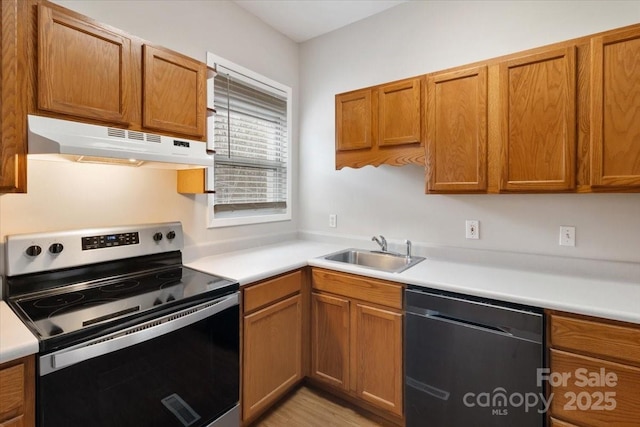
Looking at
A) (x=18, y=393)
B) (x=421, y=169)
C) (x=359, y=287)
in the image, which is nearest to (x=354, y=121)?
(x=421, y=169)

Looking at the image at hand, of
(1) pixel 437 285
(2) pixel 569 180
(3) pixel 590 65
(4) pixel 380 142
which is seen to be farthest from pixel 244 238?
(3) pixel 590 65

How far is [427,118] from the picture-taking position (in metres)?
1.91

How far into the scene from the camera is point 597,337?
1.25 m

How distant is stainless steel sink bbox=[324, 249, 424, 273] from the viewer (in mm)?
2279

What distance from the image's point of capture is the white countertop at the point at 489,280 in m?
1.31

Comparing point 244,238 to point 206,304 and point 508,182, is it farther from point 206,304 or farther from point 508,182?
point 508,182

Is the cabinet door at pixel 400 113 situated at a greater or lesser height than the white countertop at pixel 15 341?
greater

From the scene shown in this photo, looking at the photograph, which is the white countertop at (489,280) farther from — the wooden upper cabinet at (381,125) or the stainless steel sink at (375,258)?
the wooden upper cabinet at (381,125)

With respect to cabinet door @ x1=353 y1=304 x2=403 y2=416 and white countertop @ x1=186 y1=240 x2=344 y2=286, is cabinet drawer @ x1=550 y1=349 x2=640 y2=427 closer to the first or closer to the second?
cabinet door @ x1=353 y1=304 x2=403 y2=416

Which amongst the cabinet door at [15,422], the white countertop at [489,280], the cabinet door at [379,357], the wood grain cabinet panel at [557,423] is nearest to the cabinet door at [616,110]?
the white countertop at [489,280]

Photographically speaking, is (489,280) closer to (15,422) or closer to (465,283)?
(465,283)

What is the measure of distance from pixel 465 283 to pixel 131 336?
1.54 meters

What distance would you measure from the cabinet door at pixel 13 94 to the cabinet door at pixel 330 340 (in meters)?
1.65

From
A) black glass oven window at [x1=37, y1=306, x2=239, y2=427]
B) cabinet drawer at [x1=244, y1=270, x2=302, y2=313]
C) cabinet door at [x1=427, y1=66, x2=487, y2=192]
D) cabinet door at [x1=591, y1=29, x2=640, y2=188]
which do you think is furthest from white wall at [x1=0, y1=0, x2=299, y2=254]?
cabinet door at [x1=591, y1=29, x2=640, y2=188]
